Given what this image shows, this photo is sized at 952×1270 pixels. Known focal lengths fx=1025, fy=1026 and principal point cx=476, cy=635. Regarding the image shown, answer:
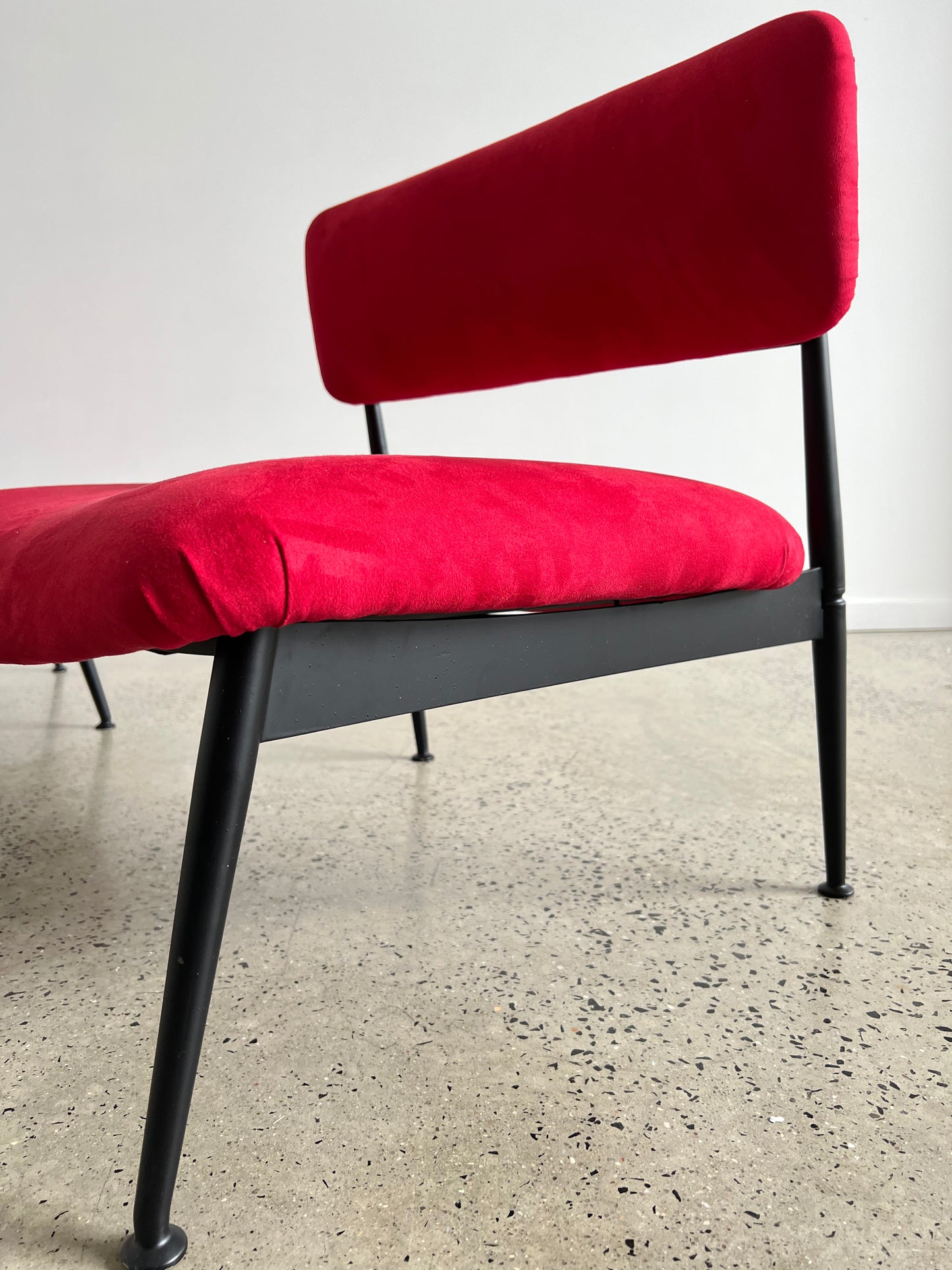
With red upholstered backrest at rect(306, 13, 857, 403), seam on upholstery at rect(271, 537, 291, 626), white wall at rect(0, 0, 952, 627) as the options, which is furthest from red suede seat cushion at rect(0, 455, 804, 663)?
white wall at rect(0, 0, 952, 627)

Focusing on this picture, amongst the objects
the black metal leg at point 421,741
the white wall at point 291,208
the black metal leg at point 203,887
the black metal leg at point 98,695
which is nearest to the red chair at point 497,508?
the black metal leg at point 203,887

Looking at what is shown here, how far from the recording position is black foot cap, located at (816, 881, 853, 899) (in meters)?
1.02

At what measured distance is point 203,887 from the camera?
1.74 feet

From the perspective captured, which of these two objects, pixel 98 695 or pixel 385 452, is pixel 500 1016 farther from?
pixel 98 695

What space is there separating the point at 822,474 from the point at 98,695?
1194mm

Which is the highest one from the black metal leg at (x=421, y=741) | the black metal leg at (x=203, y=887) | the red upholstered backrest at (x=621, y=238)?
the red upholstered backrest at (x=621, y=238)

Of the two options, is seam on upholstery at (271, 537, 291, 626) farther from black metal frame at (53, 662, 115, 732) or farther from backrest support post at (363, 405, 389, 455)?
black metal frame at (53, 662, 115, 732)

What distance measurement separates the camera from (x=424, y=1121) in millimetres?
665

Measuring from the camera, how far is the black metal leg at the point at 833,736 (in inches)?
37.5

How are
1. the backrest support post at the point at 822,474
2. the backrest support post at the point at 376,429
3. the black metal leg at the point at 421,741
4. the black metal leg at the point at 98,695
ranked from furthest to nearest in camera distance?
the black metal leg at the point at 98,695 < the black metal leg at the point at 421,741 < the backrest support post at the point at 376,429 < the backrest support post at the point at 822,474

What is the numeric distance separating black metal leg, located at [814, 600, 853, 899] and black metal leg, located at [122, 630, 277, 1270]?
583 mm

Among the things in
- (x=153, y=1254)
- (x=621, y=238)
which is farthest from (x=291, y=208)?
(x=153, y=1254)

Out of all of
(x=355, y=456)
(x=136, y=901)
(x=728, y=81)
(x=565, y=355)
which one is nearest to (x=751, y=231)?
(x=728, y=81)

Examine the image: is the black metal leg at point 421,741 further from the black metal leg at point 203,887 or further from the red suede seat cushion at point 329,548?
the black metal leg at point 203,887
